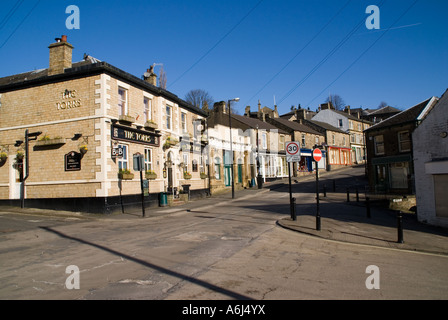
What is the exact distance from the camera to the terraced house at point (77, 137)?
Result: 17031mm

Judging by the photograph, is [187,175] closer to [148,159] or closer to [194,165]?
[194,165]

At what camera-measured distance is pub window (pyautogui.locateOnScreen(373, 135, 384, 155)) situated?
29.5 meters

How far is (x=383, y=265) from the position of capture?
24.5 feet

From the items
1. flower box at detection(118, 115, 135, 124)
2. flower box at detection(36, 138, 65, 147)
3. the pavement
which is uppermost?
flower box at detection(118, 115, 135, 124)

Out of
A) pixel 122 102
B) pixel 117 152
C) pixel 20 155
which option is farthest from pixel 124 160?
pixel 20 155

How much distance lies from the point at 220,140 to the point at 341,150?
35.4 metres

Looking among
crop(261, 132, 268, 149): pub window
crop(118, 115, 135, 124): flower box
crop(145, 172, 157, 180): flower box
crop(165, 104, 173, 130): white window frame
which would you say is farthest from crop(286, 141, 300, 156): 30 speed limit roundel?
crop(261, 132, 268, 149): pub window

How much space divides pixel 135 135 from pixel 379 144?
22215 mm

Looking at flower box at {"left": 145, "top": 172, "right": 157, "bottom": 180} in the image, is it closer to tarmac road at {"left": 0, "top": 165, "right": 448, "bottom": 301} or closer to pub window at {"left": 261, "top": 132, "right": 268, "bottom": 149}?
tarmac road at {"left": 0, "top": 165, "right": 448, "bottom": 301}

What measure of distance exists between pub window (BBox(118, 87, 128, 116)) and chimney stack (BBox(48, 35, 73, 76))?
340 cm

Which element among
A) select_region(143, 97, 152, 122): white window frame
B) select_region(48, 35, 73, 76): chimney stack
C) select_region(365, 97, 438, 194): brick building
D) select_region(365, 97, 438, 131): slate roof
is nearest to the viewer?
select_region(48, 35, 73, 76): chimney stack

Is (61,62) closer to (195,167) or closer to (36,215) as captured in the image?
(36,215)

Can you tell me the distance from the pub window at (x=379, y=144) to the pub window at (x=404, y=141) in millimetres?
Answer: 1655
